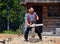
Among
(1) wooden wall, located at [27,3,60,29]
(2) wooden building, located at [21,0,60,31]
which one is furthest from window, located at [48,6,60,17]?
(1) wooden wall, located at [27,3,60,29]

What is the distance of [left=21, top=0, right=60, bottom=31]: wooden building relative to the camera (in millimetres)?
23766

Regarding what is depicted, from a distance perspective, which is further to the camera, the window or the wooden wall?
the window

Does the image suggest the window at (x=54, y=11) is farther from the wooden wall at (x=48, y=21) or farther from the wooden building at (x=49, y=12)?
the wooden wall at (x=48, y=21)

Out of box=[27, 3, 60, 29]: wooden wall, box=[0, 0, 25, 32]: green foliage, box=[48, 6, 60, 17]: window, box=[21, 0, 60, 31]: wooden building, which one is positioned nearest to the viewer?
box=[21, 0, 60, 31]: wooden building

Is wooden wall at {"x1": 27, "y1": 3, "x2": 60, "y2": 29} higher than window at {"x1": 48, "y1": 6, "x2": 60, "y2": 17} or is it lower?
lower

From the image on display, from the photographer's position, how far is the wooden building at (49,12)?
23766 millimetres

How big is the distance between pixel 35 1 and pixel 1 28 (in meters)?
25.1

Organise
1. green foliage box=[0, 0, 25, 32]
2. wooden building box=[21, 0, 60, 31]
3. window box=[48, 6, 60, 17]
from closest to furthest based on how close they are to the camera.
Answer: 1. wooden building box=[21, 0, 60, 31]
2. window box=[48, 6, 60, 17]
3. green foliage box=[0, 0, 25, 32]

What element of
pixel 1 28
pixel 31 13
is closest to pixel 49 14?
pixel 31 13

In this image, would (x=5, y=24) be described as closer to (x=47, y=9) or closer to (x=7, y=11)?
(x=7, y=11)

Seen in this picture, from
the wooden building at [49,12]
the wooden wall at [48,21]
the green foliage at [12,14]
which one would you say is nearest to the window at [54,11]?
the wooden building at [49,12]

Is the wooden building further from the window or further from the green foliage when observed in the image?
the green foliage

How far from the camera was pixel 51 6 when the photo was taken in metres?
24.6

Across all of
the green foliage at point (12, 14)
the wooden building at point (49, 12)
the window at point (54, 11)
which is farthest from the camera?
the green foliage at point (12, 14)
